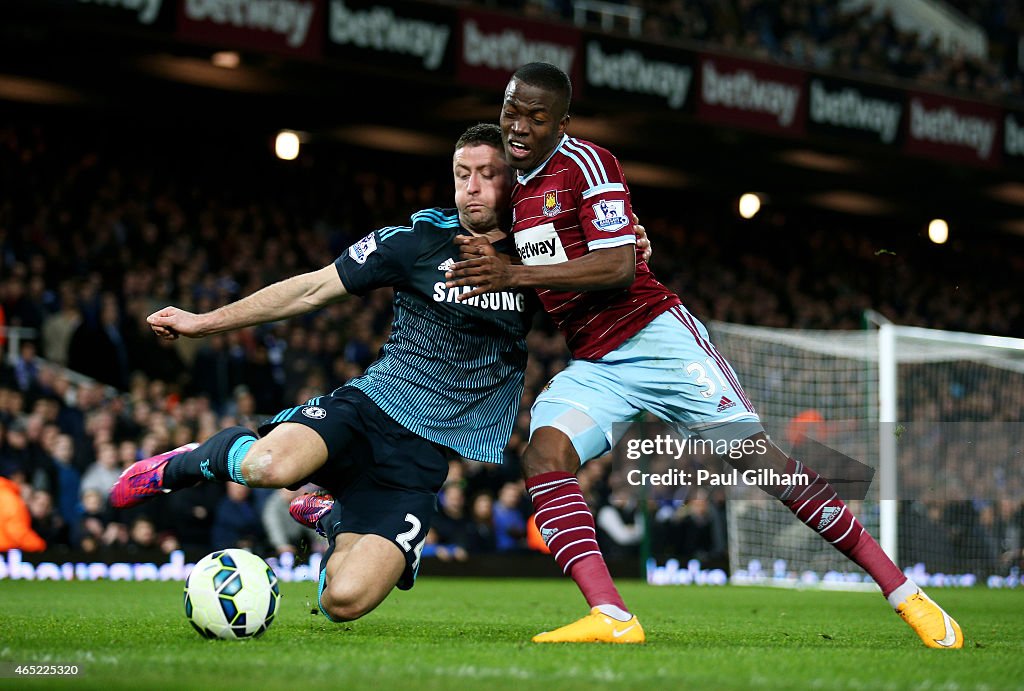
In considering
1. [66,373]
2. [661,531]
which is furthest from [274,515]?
[661,531]

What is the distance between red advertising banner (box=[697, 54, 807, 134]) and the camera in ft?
63.3

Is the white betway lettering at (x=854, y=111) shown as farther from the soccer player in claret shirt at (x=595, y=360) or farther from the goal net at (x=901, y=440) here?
the soccer player in claret shirt at (x=595, y=360)

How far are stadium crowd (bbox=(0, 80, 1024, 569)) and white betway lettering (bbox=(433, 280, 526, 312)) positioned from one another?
4684 millimetres

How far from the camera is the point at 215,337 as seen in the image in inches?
616

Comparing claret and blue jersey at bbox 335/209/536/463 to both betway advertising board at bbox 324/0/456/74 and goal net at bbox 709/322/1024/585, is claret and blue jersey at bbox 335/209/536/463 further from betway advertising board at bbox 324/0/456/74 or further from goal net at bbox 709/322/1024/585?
betway advertising board at bbox 324/0/456/74

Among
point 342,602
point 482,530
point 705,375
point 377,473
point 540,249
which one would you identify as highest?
point 540,249

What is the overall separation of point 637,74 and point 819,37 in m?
6.21

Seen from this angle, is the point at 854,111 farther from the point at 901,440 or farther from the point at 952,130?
the point at 901,440

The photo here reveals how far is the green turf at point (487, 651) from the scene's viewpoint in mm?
3920

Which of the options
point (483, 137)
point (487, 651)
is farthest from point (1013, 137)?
point (487, 651)

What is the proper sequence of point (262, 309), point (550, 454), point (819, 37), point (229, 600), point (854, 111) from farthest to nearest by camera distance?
point (819, 37) → point (854, 111) → point (262, 309) → point (550, 454) → point (229, 600)

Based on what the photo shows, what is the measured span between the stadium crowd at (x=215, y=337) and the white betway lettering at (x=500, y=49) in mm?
3505

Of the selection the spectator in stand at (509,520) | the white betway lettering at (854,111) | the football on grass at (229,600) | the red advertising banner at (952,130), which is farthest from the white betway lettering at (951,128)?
the football on grass at (229,600)

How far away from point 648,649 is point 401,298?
1.89 meters
